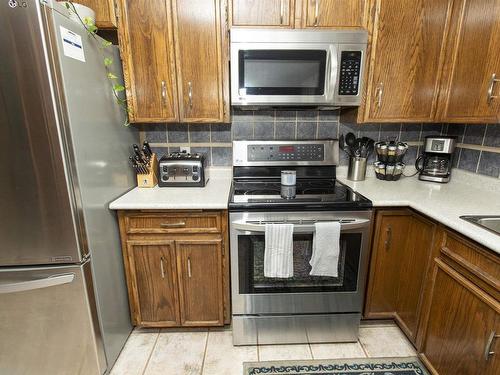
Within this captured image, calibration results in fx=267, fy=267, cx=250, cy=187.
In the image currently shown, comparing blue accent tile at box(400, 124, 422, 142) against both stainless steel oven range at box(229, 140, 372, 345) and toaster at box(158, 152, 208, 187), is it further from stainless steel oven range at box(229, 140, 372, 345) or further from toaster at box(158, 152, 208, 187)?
toaster at box(158, 152, 208, 187)

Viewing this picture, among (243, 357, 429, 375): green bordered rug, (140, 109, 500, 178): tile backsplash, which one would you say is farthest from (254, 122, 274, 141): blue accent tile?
(243, 357, 429, 375): green bordered rug

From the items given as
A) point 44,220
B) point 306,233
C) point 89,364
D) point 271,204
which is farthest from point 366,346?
point 44,220

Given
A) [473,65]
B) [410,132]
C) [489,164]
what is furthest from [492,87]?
[410,132]

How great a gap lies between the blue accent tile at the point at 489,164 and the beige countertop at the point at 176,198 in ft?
5.38

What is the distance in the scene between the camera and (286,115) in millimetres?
1980

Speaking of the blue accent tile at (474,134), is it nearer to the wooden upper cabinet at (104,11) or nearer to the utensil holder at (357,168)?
the utensil holder at (357,168)

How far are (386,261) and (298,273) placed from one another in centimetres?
55

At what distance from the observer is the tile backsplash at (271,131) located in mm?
1977

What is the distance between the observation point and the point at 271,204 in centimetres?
142

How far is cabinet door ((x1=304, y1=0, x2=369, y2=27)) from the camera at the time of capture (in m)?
1.53

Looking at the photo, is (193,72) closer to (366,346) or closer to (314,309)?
(314,309)

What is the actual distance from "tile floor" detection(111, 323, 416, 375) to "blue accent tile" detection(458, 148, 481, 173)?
1.19m

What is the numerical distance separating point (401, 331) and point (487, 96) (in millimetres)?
1475

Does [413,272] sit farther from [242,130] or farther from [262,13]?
[262,13]
